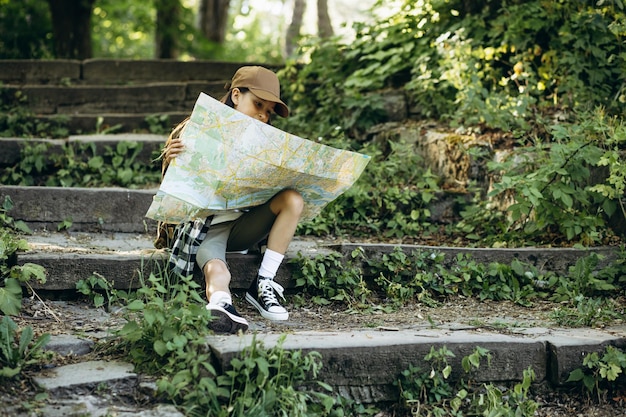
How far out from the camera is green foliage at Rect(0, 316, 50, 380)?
8.79ft

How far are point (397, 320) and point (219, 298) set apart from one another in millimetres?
892

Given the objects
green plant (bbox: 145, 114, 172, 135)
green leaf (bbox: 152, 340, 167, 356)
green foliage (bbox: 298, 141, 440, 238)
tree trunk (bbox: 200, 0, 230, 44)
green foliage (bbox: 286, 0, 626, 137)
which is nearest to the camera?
green leaf (bbox: 152, 340, 167, 356)

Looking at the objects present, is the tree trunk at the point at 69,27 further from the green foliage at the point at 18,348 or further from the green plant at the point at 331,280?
the green foliage at the point at 18,348

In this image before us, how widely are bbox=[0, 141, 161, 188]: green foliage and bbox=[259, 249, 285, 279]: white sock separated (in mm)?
1889

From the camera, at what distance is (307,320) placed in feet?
11.8

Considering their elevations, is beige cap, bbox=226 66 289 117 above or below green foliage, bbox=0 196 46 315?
above

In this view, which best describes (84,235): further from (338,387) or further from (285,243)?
(338,387)

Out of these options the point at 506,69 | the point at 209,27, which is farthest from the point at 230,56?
the point at 506,69

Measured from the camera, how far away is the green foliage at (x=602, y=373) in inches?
123

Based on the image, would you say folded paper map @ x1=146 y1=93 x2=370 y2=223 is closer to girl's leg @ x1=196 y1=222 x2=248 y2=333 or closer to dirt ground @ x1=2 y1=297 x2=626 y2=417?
girl's leg @ x1=196 y1=222 x2=248 y2=333

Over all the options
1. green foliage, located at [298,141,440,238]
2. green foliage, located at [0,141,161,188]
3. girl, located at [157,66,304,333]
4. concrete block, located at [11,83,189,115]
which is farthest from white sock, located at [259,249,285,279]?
concrete block, located at [11,83,189,115]

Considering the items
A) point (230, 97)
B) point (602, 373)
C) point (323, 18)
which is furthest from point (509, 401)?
point (323, 18)

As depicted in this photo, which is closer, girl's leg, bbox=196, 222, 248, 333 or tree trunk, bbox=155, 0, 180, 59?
girl's leg, bbox=196, 222, 248, 333

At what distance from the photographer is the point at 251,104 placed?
366 centimetres
